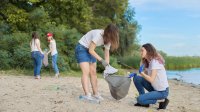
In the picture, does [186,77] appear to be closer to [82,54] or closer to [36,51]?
[36,51]

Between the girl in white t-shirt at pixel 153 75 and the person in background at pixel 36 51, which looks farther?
the person in background at pixel 36 51

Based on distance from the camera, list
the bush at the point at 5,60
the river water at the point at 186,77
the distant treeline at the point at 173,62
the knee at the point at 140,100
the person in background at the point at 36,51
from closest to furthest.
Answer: the knee at the point at 140,100, the person in background at the point at 36,51, the bush at the point at 5,60, the river water at the point at 186,77, the distant treeline at the point at 173,62

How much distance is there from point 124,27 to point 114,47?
1715 inches

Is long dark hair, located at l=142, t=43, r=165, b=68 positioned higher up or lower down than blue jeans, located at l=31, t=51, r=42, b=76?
higher up

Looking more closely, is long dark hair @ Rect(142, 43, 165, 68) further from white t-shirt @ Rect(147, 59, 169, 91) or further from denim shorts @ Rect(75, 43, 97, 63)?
denim shorts @ Rect(75, 43, 97, 63)

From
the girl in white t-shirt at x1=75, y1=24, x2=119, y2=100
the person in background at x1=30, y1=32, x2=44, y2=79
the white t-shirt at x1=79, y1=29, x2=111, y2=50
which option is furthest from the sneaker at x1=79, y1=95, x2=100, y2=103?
the person in background at x1=30, y1=32, x2=44, y2=79

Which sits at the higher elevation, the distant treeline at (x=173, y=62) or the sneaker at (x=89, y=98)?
the sneaker at (x=89, y=98)

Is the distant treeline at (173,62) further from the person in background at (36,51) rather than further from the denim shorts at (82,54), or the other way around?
the denim shorts at (82,54)

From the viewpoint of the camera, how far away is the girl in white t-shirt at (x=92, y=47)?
10.3 metres

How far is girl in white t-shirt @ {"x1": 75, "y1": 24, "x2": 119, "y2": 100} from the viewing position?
33.8 feet

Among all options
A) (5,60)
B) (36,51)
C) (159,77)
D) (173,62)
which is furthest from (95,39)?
(173,62)

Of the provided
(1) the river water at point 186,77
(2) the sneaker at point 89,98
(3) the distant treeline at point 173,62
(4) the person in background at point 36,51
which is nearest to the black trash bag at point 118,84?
(2) the sneaker at point 89,98

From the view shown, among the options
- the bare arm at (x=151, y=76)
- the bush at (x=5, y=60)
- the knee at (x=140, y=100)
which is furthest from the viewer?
the bush at (x=5, y=60)

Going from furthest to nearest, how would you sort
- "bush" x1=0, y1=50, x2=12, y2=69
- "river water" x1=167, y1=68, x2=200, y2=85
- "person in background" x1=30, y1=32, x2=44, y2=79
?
"river water" x1=167, y1=68, x2=200, y2=85 → "bush" x1=0, y1=50, x2=12, y2=69 → "person in background" x1=30, y1=32, x2=44, y2=79
